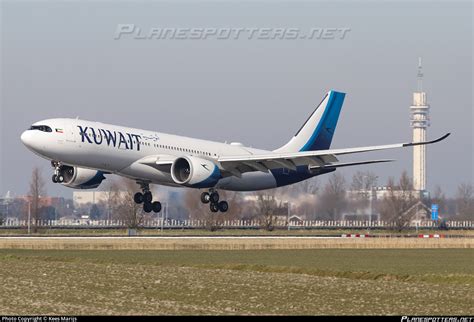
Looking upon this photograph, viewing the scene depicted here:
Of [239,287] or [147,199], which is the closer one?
[239,287]

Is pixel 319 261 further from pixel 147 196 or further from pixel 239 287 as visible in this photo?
pixel 147 196

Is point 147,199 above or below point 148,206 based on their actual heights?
above

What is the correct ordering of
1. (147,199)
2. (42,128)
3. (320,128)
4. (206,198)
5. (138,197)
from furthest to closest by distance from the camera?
1. (320,128)
2. (147,199)
3. (138,197)
4. (206,198)
5. (42,128)

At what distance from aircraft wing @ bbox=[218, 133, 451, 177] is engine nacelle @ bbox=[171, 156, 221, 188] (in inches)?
70.4

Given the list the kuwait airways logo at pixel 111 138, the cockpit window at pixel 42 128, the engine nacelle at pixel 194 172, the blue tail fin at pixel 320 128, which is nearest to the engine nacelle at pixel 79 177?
the engine nacelle at pixel 194 172

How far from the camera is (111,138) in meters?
54.5

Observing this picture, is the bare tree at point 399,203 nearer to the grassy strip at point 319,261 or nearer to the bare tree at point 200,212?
the bare tree at point 200,212

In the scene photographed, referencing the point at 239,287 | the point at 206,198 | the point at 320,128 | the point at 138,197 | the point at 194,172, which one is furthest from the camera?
the point at 320,128

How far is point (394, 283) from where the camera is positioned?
33688 mm

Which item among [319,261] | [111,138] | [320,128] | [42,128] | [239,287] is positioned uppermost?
[320,128]

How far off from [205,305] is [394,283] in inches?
374

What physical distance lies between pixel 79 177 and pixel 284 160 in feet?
42.2

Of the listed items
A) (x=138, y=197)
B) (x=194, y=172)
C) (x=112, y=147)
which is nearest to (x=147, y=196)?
(x=138, y=197)

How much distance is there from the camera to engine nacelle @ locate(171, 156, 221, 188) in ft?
192
